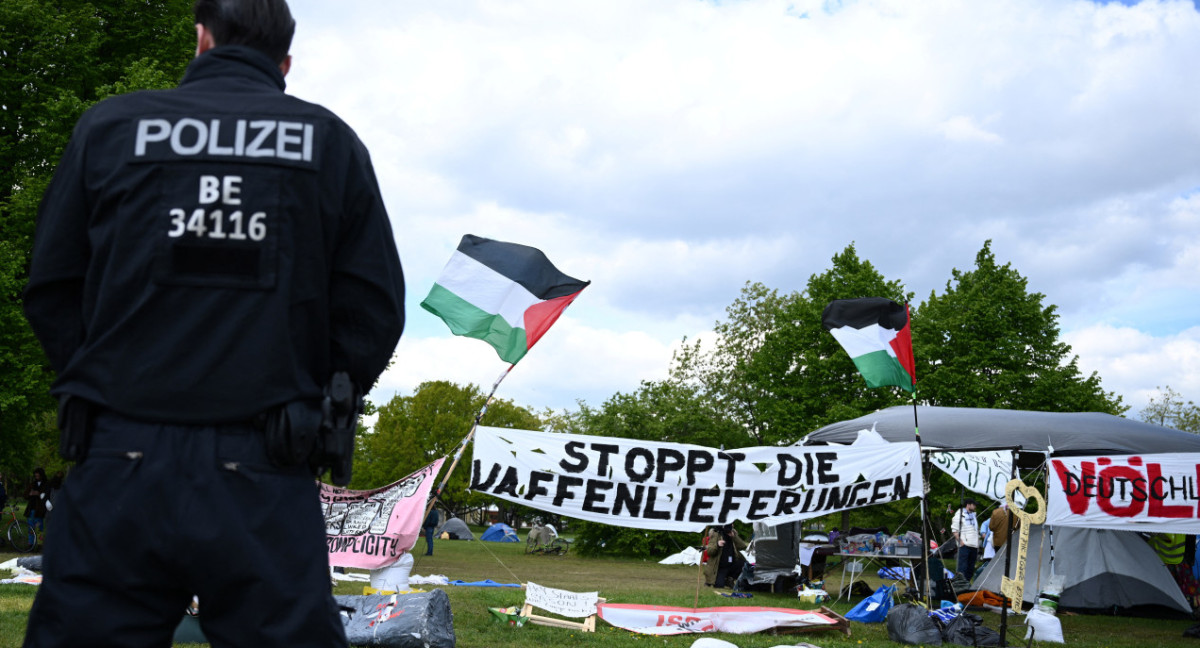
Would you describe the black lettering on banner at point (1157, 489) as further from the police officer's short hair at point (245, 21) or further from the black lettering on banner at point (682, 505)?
the police officer's short hair at point (245, 21)

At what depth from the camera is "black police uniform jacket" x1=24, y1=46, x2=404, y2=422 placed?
2004 mm

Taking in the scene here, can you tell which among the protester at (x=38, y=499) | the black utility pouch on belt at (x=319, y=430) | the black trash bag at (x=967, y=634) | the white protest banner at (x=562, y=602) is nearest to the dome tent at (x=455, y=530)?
the protester at (x=38, y=499)

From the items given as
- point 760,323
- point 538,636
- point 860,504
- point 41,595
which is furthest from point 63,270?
point 760,323

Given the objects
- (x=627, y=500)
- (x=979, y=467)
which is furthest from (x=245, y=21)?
(x=979, y=467)

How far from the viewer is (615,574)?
22.2 m

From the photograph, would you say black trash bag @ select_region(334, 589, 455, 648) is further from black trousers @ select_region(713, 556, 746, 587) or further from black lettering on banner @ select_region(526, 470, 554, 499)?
black trousers @ select_region(713, 556, 746, 587)

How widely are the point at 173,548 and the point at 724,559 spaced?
19.0 metres

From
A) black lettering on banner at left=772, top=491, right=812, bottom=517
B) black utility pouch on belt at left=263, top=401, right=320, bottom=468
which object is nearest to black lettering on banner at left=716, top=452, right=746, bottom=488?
black lettering on banner at left=772, top=491, right=812, bottom=517

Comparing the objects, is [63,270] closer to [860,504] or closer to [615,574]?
[860,504]

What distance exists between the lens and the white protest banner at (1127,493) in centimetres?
1078

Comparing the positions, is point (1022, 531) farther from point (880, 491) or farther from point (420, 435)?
point (420, 435)

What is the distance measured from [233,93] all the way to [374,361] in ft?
2.30

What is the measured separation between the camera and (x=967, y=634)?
10.5 metres

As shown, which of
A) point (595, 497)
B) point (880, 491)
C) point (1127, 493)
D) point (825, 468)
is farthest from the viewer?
point (1127, 493)
